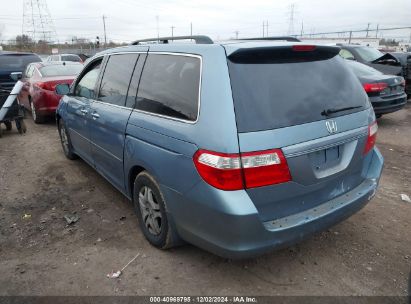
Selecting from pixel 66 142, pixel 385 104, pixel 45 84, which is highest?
pixel 45 84

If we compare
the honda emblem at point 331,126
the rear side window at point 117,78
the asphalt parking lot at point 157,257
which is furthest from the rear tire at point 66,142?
the honda emblem at point 331,126

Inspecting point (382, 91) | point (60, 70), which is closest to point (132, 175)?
point (382, 91)

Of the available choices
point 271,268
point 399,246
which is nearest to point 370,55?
point 399,246

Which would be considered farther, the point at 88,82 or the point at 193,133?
the point at 88,82

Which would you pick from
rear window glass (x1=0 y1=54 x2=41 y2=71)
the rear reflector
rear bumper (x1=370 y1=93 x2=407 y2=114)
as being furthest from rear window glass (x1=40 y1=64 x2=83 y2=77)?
the rear reflector

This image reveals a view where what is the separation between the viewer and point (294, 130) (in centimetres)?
260

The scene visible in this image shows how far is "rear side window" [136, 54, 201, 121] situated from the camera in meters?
2.79

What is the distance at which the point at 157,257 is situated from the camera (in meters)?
3.30

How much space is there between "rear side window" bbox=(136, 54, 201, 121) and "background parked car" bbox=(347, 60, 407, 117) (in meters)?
5.97

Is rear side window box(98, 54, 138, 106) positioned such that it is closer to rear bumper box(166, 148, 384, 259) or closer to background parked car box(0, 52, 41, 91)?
rear bumper box(166, 148, 384, 259)

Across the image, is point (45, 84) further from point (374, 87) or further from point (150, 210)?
point (374, 87)

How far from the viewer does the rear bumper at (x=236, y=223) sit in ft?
8.03

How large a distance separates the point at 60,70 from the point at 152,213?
716 centimetres

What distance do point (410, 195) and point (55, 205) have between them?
4.36m
